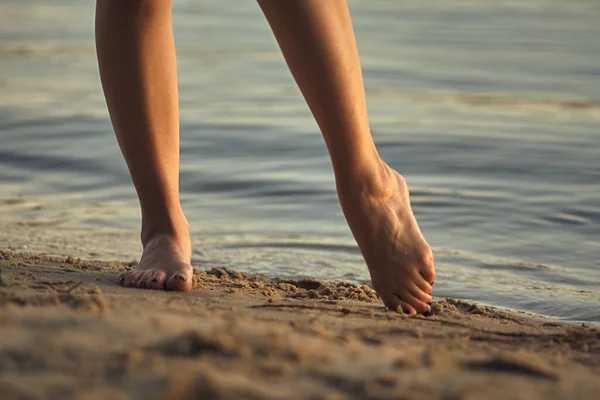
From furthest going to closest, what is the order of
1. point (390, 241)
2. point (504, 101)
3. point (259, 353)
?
1. point (504, 101)
2. point (390, 241)
3. point (259, 353)

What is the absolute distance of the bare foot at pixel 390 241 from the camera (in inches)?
95.3

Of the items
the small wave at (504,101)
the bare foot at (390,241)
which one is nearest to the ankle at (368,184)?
the bare foot at (390,241)

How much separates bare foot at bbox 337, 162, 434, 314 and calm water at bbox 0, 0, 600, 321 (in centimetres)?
65

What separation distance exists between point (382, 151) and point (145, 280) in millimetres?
2602

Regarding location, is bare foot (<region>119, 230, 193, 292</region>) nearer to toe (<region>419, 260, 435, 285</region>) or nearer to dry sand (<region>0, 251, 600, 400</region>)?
dry sand (<region>0, 251, 600, 400</region>)

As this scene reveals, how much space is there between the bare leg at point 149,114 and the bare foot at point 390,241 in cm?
44

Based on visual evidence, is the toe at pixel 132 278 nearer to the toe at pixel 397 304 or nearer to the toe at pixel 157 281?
the toe at pixel 157 281

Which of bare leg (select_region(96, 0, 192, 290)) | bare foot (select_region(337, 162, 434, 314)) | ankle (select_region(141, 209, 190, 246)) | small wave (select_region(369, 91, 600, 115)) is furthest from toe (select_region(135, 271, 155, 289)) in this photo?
small wave (select_region(369, 91, 600, 115))

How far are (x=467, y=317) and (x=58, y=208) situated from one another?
2.11 m

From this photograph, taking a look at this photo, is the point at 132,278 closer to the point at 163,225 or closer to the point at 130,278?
the point at 130,278

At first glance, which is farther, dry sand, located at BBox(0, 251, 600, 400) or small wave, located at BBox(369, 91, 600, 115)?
small wave, located at BBox(369, 91, 600, 115)

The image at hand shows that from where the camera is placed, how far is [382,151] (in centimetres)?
497

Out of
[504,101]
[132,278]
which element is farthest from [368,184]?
[504,101]

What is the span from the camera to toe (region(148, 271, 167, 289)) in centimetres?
250
